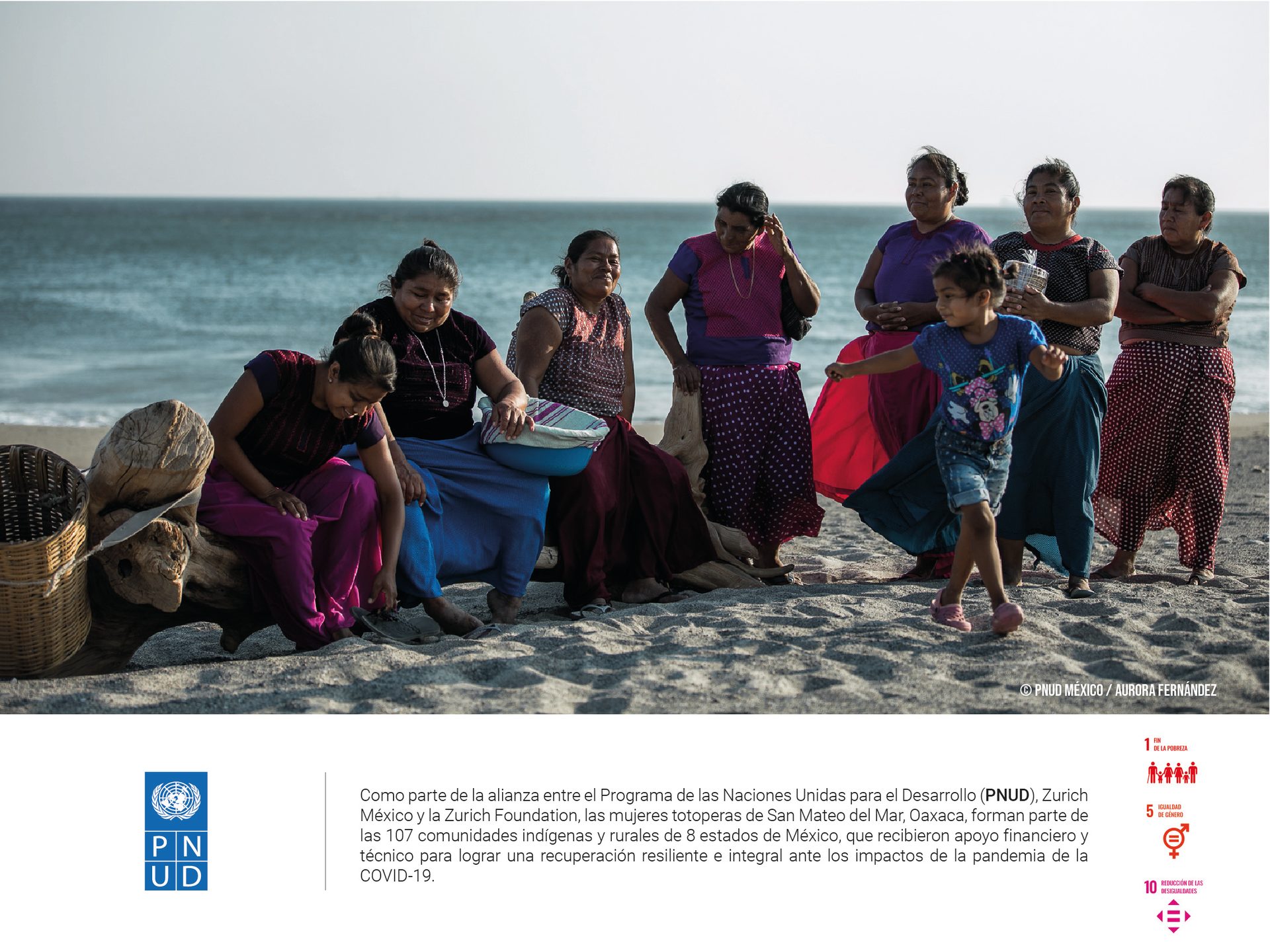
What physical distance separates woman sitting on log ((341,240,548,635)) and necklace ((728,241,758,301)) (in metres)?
1.12

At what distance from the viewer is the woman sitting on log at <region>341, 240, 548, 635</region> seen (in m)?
4.41

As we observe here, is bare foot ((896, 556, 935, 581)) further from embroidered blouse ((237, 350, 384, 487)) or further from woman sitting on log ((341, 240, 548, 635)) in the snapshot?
embroidered blouse ((237, 350, 384, 487))

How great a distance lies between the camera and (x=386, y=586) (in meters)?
4.27

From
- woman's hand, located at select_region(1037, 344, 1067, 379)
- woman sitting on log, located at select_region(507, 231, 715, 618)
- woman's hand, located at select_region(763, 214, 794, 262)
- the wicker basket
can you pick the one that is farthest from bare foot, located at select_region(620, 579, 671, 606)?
the wicker basket

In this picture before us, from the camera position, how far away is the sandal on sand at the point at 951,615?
4180 millimetres

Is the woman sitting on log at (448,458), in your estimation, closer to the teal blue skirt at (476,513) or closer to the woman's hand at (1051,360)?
the teal blue skirt at (476,513)

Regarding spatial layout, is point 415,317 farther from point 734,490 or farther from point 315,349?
point 315,349

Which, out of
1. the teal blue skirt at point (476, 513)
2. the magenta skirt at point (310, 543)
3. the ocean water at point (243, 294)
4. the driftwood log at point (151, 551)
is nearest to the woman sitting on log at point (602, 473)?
the teal blue skirt at point (476, 513)

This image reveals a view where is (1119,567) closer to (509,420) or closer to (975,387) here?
(975,387)

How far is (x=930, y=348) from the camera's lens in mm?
4309

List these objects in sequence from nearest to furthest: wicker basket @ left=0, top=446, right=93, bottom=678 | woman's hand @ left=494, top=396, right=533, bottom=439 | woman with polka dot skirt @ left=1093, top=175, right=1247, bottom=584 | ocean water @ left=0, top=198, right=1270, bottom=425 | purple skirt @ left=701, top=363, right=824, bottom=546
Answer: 1. wicker basket @ left=0, top=446, right=93, bottom=678
2. woman's hand @ left=494, top=396, right=533, bottom=439
3. woman with polka dot skirt @ left=1093, top=175, right=1247, bottom=584
4. purple skirt @ left=701, top=363, right=824, bottom=546
5. ocean water @ left=0, top=198, right=1270, bottom=425

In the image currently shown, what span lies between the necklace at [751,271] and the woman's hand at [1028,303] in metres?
1.06
